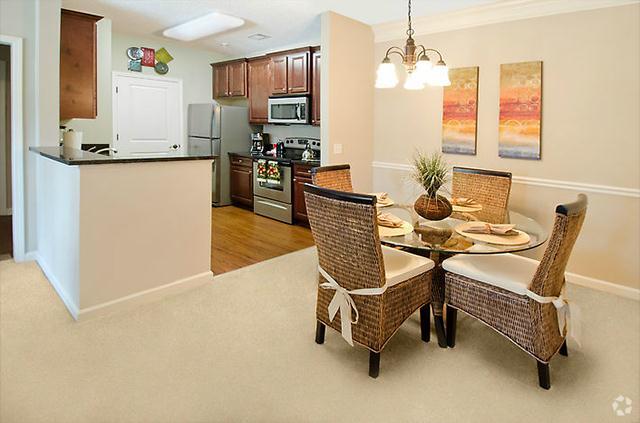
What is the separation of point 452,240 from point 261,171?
160 inches

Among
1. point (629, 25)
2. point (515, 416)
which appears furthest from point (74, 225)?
point (629, 25)

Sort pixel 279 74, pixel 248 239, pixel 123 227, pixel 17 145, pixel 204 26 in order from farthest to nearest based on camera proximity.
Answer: pixel 279 74 < pixel 204 26 < pixel 248 239 < pixel 17 145 < pixel 123 227

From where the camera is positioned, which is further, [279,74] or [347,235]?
[279,74]

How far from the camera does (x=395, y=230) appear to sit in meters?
2.40

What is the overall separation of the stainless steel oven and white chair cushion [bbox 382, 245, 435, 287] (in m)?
3.13

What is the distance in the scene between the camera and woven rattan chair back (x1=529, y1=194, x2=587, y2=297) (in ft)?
6.09

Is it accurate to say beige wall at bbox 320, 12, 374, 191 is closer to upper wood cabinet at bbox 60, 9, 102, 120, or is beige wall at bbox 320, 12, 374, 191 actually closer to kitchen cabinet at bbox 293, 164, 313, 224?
kitchen cabinet at bbox 293, 164, 313, 224

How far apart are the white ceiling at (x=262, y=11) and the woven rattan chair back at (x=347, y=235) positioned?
2.67 meters

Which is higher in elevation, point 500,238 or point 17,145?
point 17,145

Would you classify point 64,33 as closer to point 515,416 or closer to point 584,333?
point 515,416

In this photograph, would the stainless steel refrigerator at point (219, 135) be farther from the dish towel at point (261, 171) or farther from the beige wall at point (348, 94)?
the beige wall at point (348, 94)

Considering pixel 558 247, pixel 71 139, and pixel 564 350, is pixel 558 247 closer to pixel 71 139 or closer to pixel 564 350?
pixel 564 350

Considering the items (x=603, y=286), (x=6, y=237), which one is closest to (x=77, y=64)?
(x=6, y=237)

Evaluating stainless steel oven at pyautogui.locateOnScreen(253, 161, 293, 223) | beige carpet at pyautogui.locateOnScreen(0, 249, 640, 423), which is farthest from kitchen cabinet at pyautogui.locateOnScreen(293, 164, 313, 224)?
beige carpet at pyautogui.locateOnScreen(0, 249, 640, 423)
